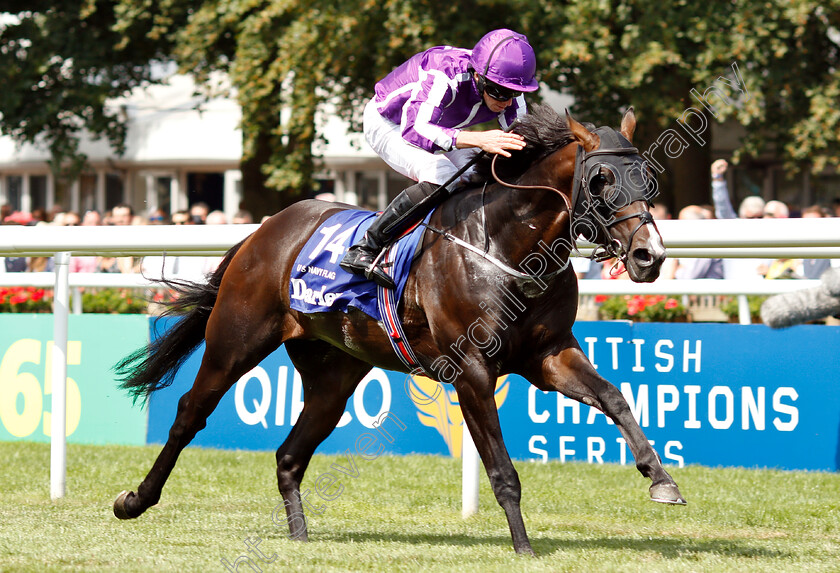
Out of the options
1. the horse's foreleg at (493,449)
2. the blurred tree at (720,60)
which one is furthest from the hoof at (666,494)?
the blurred tree at (720,60)

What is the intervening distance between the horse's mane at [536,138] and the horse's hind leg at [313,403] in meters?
1.23

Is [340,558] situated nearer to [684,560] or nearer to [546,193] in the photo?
[684,560]

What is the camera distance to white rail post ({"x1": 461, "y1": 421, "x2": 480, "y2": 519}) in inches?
182

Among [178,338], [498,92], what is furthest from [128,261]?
[498,92]

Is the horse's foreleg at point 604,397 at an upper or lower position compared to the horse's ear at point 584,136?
lower

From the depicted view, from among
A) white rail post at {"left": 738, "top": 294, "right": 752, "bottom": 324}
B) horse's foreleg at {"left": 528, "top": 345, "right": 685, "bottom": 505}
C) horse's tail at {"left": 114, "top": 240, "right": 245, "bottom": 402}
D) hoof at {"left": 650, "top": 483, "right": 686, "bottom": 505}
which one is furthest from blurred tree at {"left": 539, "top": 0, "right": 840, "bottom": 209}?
hoof at {"left": 650, "top": 483, "right": 686, "bottom": 505}

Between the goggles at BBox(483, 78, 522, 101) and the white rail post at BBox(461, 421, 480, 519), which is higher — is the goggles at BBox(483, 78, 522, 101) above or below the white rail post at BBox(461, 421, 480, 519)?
above

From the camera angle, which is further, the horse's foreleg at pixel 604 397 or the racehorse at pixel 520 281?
the racehorse at pixel 520 281

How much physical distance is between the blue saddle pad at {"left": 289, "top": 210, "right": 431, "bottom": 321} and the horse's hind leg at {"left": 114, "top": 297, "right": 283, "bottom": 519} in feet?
0.75

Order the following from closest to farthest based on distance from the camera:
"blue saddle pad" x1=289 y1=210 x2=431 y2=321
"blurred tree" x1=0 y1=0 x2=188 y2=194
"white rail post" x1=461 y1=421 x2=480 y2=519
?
"blue saddle pad" x1=289 y1=210 x2=431 y2=321 → "white rail post" x1=461 y1=421 x2=480 y2=519 → "blurred tree" x1=0 y1=0 x2=188 y2=194

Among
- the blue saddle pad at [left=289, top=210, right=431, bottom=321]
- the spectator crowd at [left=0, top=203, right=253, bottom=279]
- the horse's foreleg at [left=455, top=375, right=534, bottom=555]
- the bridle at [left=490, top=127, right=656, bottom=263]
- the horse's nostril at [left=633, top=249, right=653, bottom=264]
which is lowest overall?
the spectator crowd at [left=0, top=203, right=253, bottom=279]

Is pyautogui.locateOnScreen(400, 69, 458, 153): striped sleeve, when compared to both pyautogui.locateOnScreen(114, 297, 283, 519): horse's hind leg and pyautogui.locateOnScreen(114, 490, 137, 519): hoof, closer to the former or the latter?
pyautogui.locateOnScreen(114, 297, 283, 519): horse's hind leg

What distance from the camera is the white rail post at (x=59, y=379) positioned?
16.5ft

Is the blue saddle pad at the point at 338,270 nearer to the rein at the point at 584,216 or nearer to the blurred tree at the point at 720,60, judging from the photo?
the rein at the point at 584,216
